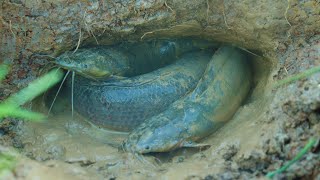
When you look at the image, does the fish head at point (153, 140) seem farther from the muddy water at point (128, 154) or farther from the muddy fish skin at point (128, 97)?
the muddy fish skin at point (128, 97)

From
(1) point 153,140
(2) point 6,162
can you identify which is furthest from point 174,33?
(2) point 6,162

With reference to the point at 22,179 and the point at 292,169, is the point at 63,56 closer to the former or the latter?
the point at 22,179

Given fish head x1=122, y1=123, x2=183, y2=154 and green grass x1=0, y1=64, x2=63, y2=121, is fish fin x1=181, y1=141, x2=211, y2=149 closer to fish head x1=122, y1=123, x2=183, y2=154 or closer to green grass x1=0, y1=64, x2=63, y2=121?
fish head x1=122, y1=123, x2=183, y2=154

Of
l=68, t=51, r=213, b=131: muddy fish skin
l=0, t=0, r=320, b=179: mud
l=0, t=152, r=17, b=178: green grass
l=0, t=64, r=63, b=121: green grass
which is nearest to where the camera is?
l=0, t=152, r=17, b=178: green grass

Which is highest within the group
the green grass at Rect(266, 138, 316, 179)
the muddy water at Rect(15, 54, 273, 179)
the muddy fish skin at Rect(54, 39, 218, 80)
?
the muddy fish skin at Rect(54, 39, 218, 80)

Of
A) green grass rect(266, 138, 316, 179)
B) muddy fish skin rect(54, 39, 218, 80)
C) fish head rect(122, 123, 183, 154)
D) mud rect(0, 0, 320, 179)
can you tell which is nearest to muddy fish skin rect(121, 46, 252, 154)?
fish head rect(122, 123, 183, 154)

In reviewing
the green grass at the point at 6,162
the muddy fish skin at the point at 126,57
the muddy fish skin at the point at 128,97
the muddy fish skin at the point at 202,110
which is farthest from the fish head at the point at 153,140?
the green grass at the point at 6,162
